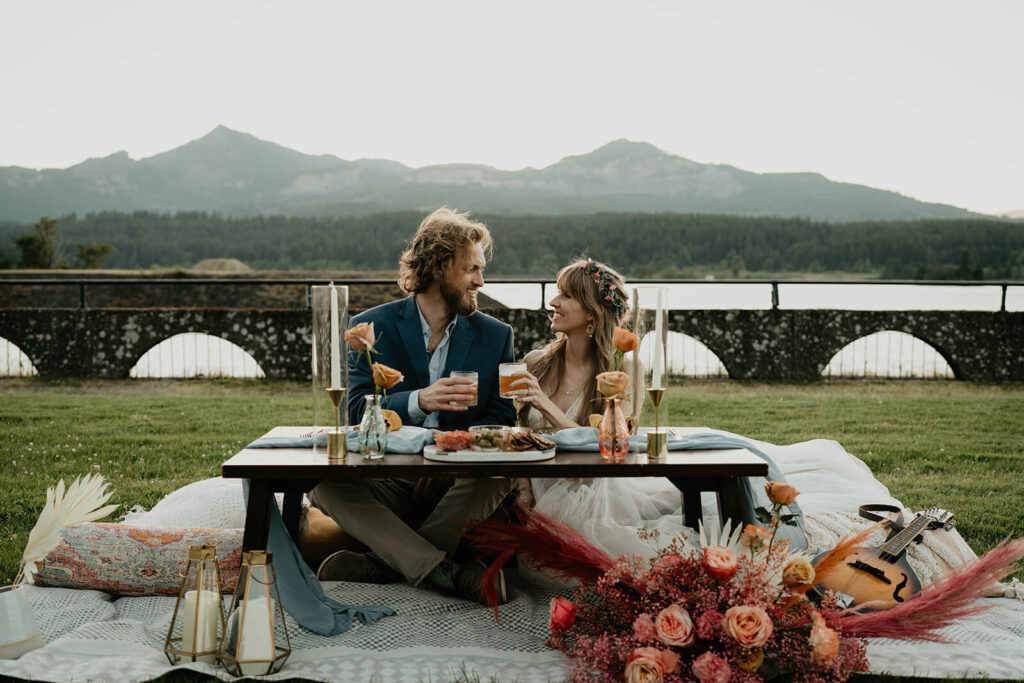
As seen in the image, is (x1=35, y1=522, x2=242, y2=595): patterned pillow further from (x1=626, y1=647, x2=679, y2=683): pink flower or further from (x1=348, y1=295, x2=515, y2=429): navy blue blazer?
(x1=626, y1=647, x2=679, y2=683): pink flower

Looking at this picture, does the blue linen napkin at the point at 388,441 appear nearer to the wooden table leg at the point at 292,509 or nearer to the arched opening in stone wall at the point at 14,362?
the wooden table leg at the point at 292,509

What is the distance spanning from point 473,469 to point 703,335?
8449mm

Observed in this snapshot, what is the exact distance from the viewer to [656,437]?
3.24 meters

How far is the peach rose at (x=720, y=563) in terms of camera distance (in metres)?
2.64

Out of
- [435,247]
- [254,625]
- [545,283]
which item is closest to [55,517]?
[254,625]

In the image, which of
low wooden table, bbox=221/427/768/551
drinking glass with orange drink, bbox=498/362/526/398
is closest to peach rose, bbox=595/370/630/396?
low wooden table, bbox=221/427/768/551

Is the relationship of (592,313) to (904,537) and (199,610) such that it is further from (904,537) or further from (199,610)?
(199,610)

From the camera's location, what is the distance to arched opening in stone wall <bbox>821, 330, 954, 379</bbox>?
11.3m

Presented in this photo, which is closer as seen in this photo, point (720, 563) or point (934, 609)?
point (720, 563)

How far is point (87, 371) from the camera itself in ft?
37.1

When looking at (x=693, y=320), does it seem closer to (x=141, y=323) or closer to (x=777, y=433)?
(x=777, y=433)

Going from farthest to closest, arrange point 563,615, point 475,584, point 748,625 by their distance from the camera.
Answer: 1. point 475,584
2. point 563,615
3. point 748,625

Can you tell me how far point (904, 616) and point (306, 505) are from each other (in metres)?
2.79

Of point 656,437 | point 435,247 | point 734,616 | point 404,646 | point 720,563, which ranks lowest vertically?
point 404,646
